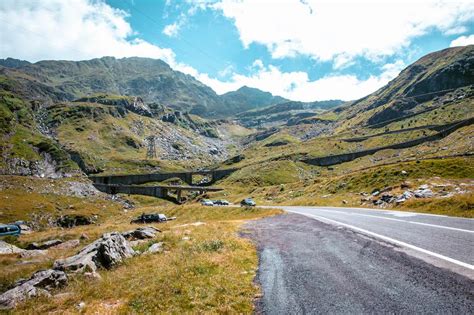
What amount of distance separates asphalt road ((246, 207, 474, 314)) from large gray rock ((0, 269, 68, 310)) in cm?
944

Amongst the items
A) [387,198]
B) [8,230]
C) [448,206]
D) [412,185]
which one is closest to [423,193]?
[387,198]

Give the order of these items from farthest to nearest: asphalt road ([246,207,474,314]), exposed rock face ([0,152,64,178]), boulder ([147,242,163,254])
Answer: exposed rock face ([0,152,64,178]) < boulder ([147,242,163,254]) < asphalt road ([246,207,474,314])

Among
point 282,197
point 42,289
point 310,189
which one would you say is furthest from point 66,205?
point 42,289

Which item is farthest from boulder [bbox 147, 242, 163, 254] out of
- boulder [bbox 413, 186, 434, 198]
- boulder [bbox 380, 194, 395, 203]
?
boulder [bbox 413, 186, 434, 198]

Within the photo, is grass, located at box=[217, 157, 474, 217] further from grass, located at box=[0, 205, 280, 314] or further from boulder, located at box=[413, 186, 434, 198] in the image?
grass, located at box=[0, 205, 280, 314]

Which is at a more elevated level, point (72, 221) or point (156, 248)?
point (156, 248)

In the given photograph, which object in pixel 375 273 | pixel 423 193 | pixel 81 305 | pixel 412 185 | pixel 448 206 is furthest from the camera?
pixel 412 185

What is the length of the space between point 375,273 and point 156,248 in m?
13.5

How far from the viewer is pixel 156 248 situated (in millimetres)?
18688

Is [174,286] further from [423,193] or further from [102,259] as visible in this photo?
[423,193]

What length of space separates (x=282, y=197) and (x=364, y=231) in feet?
203

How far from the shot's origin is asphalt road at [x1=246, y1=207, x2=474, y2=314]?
24.6 ft

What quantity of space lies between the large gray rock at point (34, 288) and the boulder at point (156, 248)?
5.07 m

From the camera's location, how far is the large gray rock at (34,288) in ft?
38.2
